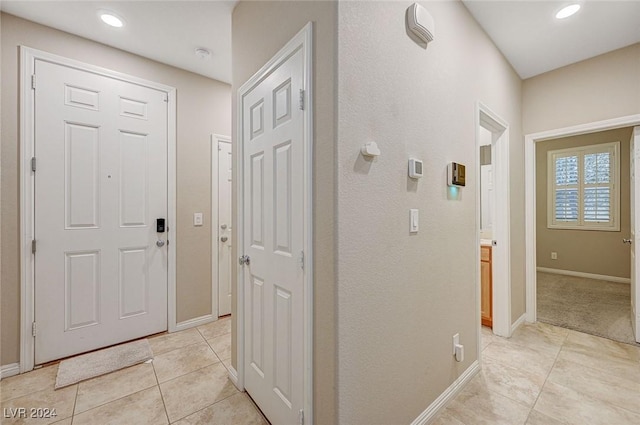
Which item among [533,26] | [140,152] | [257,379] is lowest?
[257,379]

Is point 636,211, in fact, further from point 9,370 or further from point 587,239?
point 9,370

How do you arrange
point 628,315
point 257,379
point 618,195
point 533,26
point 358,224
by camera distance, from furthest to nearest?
point 618,195, point 628,315, point 533,26, point 257,379, point 358,224

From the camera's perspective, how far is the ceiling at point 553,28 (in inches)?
77.7

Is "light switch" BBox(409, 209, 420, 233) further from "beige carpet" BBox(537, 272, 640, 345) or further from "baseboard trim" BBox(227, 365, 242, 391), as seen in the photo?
"beige carpet" BBox(537, 272, 640, 345)

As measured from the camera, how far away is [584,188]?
4.83 m

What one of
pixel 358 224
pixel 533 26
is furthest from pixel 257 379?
pixel 533 26

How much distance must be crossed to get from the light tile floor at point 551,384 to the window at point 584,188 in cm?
325

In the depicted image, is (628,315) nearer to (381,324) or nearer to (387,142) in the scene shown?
(381,324)

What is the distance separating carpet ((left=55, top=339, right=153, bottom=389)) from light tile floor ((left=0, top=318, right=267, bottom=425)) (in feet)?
0.18

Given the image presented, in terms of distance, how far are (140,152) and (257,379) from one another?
226cm

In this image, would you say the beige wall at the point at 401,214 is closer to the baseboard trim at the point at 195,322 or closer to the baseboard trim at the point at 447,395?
the baseboard trim at the point at 447,395

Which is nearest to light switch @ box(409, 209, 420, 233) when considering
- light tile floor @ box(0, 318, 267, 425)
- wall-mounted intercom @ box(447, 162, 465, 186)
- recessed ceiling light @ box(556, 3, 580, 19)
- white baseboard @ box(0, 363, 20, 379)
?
wall-mounted intercom @ box(447, 162, 465, 186)

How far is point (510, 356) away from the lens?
231cm

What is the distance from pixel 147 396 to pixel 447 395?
196cm
